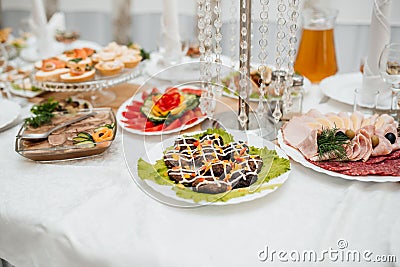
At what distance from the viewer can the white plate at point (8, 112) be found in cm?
122

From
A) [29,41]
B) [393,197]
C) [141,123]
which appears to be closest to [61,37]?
[29,41]

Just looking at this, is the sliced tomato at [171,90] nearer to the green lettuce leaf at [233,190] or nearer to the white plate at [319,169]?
the green lettuce leaf at [233,190]

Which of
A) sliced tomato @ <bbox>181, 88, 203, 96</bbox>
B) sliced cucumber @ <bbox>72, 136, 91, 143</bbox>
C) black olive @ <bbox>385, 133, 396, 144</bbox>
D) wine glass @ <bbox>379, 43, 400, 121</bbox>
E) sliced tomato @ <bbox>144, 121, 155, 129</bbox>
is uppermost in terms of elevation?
wine glass @ <bbox>379, 43, 400, 121</bbox>

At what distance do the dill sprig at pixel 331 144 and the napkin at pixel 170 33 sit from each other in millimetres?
684

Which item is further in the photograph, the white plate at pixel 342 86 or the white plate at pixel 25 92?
the white plate at pixel 25 92

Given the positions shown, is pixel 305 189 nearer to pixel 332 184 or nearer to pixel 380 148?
pixel 332 184

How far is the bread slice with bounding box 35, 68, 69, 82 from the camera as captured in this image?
133 centimetres

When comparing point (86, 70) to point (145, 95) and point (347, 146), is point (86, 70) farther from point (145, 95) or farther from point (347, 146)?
point (347, 146)

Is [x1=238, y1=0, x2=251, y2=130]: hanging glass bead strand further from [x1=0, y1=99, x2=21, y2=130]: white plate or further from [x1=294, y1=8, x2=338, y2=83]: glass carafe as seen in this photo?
[x1=0, y1=99, x2=21, y2=130]: white plate

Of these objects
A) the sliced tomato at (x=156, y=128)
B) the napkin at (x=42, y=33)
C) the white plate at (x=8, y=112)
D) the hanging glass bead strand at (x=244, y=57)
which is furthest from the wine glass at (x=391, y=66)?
the napkin at (x=42, y=33)

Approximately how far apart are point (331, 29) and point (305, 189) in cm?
68

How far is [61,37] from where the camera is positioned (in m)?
1.72

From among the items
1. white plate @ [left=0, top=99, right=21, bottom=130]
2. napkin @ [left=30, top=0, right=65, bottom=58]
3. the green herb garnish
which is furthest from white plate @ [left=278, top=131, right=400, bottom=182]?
napkin @ [left=30, top=0, right=65, bottom=58]

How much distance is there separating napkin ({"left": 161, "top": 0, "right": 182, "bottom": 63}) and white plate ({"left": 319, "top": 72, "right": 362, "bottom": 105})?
19.0 inches
